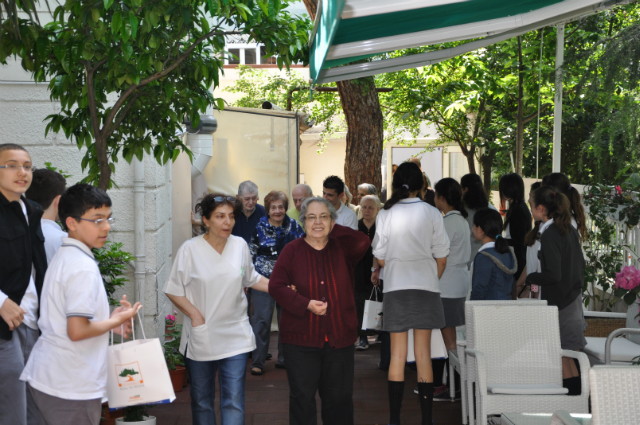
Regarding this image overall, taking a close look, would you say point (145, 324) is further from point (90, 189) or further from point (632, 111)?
point (632, 111)

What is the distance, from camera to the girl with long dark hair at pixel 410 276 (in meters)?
4.81

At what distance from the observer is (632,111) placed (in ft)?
17.0

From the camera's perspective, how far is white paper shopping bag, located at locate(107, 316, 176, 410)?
3107 millimetres

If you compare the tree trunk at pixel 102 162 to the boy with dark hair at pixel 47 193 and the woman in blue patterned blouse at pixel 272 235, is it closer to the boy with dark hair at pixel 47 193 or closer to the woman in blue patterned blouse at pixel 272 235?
the boy with dark hair at pixel 47 193

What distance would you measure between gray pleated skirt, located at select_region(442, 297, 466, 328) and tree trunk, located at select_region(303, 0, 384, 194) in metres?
4.25

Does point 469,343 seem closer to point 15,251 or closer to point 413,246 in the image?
point 413,246

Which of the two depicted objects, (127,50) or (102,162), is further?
(102,162)

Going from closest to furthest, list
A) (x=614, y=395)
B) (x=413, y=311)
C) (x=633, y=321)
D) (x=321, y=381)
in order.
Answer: (x=614, y=395), (x=321, y=381), (x=413, y=311), (x=633, y=321)

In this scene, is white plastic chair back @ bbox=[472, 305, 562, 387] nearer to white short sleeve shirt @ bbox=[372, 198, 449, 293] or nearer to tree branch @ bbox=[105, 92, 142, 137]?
Result: white short sleeve shirt @ bbox=[372, 198, 449, 293]

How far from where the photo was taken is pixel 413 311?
4809mm

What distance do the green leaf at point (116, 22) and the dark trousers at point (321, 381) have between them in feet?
6.66

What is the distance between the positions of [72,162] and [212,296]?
2.61 metres

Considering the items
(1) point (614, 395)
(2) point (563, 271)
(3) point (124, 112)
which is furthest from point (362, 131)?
(1) point (614, 395)

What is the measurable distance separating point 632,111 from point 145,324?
4.41 metres
